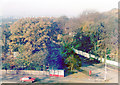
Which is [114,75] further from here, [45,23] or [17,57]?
[17,57]

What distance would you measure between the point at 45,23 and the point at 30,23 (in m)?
0.88

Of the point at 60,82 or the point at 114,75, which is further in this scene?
the point at 114,75

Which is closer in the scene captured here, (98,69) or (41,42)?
(41,42)

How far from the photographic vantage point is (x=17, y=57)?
24.2 ft

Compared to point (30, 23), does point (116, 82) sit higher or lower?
lower

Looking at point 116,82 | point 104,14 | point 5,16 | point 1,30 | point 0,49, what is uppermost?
point 104,14

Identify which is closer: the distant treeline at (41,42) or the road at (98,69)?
the distant treeline at (41,42)

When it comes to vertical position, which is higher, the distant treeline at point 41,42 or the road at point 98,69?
the distant treeline at point 41,42

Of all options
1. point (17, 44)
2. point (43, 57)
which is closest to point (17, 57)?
point (17, 44)

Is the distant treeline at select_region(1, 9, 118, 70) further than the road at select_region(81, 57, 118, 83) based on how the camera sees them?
No

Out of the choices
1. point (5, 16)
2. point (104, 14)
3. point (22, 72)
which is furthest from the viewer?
point (104, 14)

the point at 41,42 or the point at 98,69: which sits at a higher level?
the point at 41,42

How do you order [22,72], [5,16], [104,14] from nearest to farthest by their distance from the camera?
[5,16] < [22,72] < [104,14]

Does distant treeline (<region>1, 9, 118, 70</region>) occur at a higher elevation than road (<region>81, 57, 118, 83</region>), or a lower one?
higher
